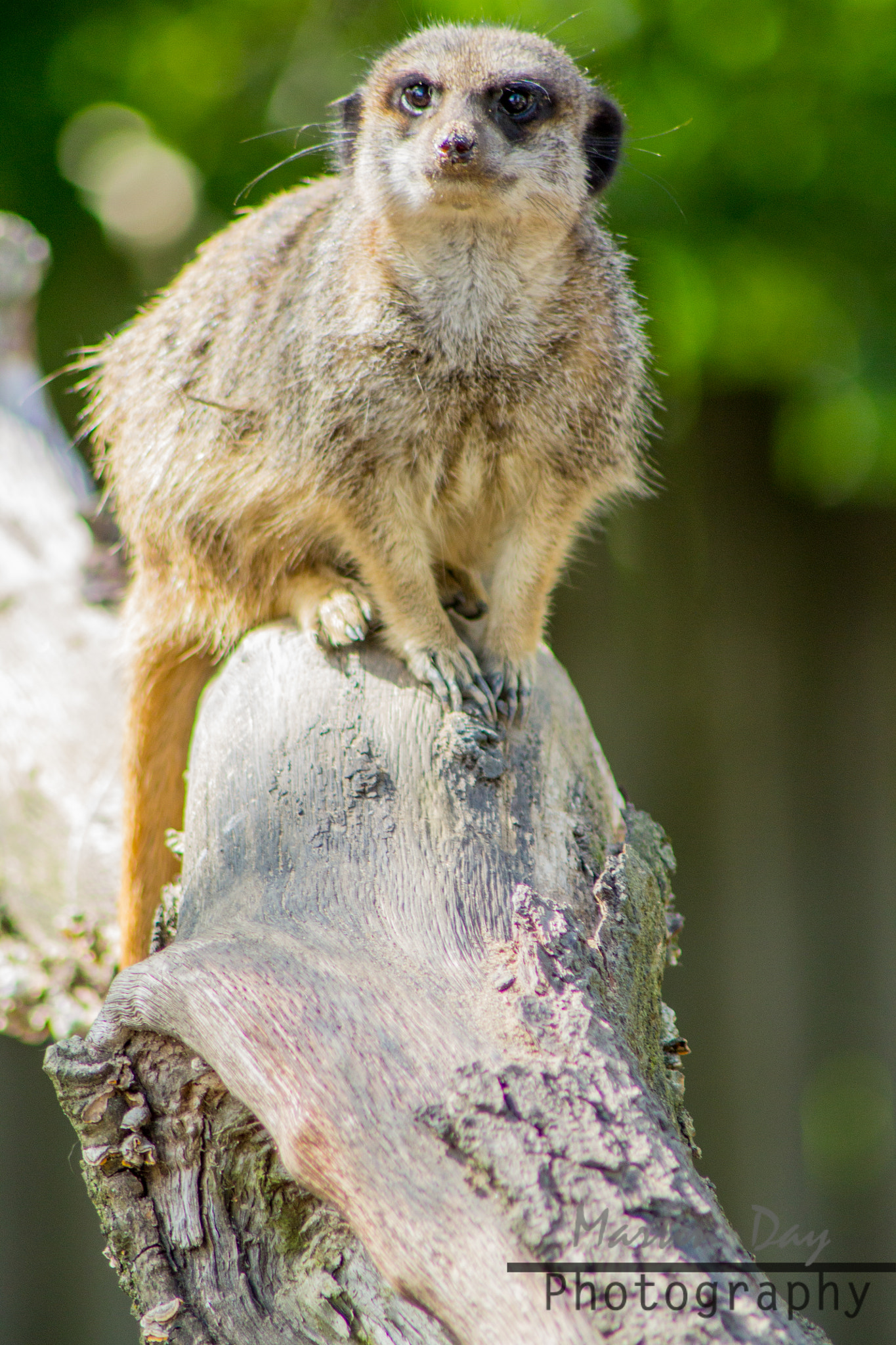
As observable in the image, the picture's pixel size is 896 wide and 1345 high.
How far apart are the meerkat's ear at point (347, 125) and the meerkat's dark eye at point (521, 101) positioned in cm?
37

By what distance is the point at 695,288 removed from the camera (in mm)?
3414

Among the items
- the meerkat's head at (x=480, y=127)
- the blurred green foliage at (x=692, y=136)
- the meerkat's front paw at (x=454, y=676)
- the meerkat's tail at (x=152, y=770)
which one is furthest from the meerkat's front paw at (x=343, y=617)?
the blurred green foliage at (x=692, y=136)

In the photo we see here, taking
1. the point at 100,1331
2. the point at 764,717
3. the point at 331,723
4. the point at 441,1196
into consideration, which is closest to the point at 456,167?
the point at 331,723

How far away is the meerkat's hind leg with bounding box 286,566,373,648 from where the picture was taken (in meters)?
2.25

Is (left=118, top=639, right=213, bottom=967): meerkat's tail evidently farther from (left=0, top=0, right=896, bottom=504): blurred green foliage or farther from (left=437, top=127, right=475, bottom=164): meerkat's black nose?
(left=0, top=0, right=896, bottom=504): blurred green foliage

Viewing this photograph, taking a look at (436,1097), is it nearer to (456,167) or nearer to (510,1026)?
(510,1026)

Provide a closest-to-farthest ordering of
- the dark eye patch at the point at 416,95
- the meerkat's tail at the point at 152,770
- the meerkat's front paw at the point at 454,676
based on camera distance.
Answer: the meerkat's front paw at the point at 454,676, the dark eye patch at the point at 416,95, the meerkat's tail at the point at 152,770

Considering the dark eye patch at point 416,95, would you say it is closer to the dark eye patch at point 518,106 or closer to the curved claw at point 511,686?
the dark eye patch at point 518,106

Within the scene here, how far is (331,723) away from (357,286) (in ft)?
3.08

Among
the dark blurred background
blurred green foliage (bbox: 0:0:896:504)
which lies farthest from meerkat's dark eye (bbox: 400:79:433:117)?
blurred green foliage (bbox: 0:0:896:504)

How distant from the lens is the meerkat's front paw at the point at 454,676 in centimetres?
211

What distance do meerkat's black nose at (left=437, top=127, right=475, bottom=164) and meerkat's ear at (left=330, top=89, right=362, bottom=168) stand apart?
446 mm

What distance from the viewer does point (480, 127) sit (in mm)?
2223

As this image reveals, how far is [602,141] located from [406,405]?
0.78 metres
